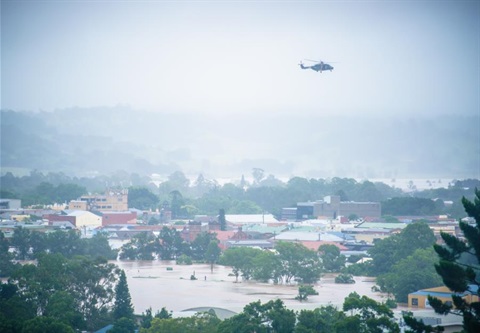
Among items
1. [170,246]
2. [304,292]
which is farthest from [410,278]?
[170,246]

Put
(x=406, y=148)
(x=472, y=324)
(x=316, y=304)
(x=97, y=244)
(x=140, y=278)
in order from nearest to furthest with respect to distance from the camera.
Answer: (x=472, y=324) → (x=316, y=304) → (x=140, y=278) → (x=97, y=244) → (x=406, y=148)

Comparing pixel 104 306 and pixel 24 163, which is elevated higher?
pixel 24 163

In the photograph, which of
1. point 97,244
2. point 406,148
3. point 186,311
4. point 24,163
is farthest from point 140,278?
point 406,148

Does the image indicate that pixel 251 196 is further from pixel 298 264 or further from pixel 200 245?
pixel 298 264

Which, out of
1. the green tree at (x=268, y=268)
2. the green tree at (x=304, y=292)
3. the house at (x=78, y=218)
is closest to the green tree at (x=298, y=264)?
the green tree at (x=268, y=268)

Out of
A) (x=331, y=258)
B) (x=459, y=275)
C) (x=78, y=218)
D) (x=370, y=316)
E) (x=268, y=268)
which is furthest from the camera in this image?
(x=78, y=218)

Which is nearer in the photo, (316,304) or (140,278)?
(316,304)

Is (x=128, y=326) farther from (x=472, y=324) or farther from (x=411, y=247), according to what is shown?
(x=411, y=247)
